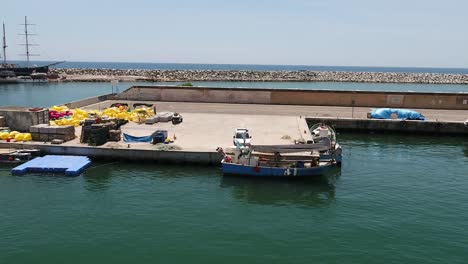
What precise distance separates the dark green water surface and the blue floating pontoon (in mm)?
671

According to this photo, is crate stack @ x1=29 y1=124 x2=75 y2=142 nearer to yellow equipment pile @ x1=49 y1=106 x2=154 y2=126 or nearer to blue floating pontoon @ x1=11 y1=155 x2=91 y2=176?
blue floating pontoon @ x1=11 y1=155 x2=91 y2=176

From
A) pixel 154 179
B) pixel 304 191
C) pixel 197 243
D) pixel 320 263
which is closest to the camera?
pixel 320 263

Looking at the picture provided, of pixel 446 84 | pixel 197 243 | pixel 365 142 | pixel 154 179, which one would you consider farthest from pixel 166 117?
pixel 446 84

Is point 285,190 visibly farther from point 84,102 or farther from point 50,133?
point 84,102

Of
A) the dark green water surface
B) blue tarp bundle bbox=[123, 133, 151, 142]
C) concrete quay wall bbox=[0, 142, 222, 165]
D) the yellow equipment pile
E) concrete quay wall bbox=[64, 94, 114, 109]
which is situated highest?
concrete quay wall bbox=[64, 94, 114, 109]

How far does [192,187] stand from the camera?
26547mm

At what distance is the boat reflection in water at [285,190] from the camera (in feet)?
→ 80.5

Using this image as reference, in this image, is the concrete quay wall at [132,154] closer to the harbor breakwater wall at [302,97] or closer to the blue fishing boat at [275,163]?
the blue fishing boat at [275,163]

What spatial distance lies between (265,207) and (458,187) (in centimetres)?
1311

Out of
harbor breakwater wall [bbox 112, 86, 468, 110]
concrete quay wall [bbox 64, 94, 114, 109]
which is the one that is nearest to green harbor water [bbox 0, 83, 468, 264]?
concrete quay wall [bbox 64, 94, 114, 109]

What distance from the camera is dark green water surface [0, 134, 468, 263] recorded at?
18.2m

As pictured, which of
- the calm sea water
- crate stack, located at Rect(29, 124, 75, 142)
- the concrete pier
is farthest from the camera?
the calm sea water

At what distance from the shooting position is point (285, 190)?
86.3 feet

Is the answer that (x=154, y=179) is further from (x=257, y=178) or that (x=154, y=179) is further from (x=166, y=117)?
(x=166, y=117)
